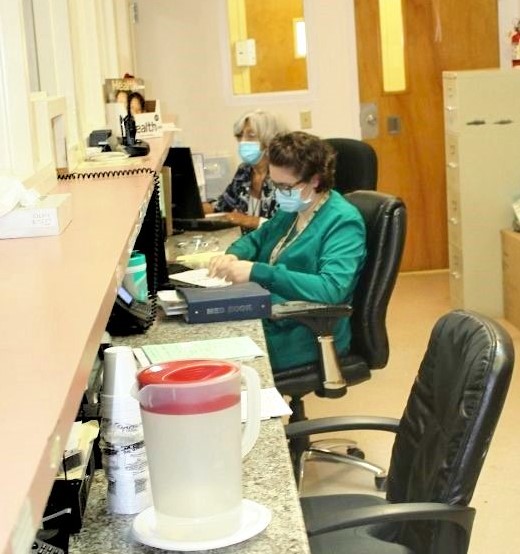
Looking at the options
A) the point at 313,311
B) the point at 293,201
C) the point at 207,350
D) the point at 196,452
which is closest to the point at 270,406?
the point at 207,350

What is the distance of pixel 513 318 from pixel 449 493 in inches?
145

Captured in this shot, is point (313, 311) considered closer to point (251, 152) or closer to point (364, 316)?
point (364, 316)

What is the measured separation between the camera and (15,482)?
2.76ft

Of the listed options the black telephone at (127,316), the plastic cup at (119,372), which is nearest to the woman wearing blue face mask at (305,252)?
the black telephone at (127,316)

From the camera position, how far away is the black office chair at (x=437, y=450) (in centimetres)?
192

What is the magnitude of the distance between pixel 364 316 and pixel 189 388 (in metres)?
2.11

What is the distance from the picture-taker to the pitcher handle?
4.99ft

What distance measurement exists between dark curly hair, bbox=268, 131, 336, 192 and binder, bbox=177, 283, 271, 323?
0.72 meters

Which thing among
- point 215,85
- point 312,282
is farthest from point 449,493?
point 215,85

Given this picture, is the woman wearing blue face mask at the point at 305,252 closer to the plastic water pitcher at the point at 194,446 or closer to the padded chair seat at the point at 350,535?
the padded chair seat at the point at 350,535

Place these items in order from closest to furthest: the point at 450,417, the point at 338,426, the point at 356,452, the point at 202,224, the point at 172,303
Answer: the point at 450,417
the point at 338,426
the point at 172,303
the point at 356,452
the point at 202,224

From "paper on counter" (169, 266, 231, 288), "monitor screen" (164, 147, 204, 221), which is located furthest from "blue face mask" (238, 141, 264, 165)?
"paper on counter" (169, 266, 231, 288)

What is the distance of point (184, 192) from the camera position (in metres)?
4.88

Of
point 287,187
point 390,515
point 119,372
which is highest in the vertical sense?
point 287,187
